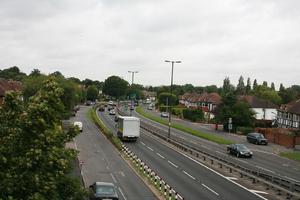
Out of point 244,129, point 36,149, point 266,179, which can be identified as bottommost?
point 266,179

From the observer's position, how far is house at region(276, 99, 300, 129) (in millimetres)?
89062

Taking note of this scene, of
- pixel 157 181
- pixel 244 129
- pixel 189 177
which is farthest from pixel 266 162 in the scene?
pixel 244 129

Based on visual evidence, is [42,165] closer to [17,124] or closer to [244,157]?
[17,124]

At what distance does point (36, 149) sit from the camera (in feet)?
40.4

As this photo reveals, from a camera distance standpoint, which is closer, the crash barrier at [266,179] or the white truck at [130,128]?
the crash barrier at [266,179]

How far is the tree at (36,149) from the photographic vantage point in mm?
12172

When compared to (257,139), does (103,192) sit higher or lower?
higher

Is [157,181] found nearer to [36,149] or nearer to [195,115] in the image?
[36,149]

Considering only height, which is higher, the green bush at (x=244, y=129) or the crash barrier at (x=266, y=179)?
the green bush at (x=244, y=129)

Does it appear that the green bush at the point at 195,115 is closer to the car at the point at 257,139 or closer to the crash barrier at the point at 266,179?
the car at the point at 257,139

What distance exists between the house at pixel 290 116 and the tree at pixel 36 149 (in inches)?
3062

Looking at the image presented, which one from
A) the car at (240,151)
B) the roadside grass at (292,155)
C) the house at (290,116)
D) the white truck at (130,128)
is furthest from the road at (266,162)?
the house at (290,116)

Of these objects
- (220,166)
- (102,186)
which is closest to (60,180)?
(102,186)

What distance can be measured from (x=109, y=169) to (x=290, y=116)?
60769 mm
